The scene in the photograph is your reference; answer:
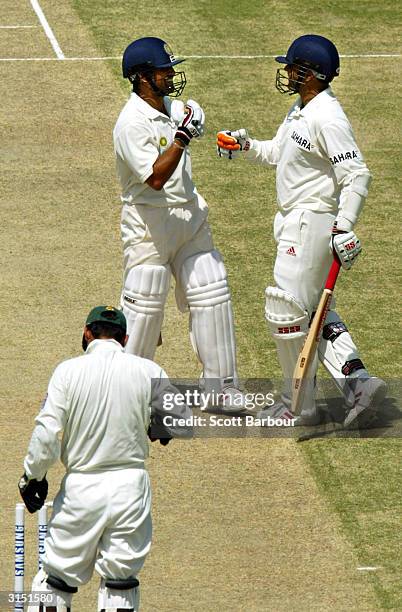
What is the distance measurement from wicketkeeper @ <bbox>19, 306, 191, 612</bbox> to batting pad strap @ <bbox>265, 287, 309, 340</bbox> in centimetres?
319

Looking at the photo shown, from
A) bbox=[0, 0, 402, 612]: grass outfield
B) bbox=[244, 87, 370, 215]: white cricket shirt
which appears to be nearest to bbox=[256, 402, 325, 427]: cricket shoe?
bbox=[0, 0, 402, 612]: grass outfield

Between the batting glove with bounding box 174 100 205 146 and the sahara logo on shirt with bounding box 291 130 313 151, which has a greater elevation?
the batting glove with bounding box 174 100 205 146

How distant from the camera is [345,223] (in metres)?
11.6

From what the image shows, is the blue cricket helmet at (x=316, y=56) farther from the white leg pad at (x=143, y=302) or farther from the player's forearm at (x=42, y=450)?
the player's forearm at (x=42, y=450)

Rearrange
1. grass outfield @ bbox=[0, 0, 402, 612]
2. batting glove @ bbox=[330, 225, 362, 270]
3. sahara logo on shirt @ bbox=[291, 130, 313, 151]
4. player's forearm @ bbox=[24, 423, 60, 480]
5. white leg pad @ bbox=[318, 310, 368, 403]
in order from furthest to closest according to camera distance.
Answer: white leg pad @ bbox=[318, 310, 368, 403]
sahara logo on shirt @ bbox=[291, 130, 313, 151]
batting glove @ bbox=[330, 225, 362, 270]
grass outfield @ bbox=[0, 0, 402, 612]
player's forearm @ bbox=[24, 423, 60, 480]

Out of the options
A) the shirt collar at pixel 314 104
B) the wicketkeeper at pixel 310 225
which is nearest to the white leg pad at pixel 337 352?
the wicketkeeper at pixel 310 225

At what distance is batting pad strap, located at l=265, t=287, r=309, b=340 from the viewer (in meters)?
12.1

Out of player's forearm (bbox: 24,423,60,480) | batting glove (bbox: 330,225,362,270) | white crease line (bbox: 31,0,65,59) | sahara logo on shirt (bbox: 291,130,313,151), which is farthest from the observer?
white crease line (bbox: 31,0,65,59)

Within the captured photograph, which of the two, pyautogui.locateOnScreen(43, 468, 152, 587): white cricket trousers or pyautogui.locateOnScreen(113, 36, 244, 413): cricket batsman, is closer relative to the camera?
pyautogui.locateOnScreen(43, 468, 152, 587): white cricket trousers

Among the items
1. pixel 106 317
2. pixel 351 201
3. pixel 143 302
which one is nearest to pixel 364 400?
pixel 351 201

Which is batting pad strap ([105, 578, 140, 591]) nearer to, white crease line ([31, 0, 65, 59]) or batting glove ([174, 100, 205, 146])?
batting glove ([174, 100, 205, 146])

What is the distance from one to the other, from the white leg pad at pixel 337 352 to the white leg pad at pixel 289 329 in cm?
14

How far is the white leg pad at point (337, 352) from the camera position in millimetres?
12141

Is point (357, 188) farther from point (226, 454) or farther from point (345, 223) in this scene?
point (226, 454)
